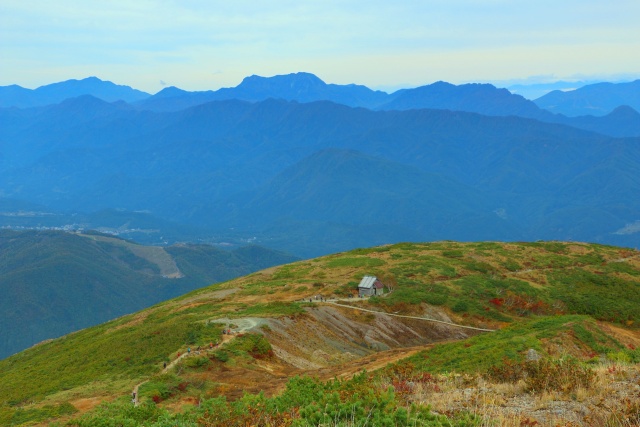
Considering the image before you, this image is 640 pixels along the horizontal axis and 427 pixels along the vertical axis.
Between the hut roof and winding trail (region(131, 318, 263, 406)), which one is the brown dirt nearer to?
winding trail (region(131, 318, 263, 406))

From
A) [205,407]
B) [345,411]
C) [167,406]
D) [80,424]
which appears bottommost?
[167,406]

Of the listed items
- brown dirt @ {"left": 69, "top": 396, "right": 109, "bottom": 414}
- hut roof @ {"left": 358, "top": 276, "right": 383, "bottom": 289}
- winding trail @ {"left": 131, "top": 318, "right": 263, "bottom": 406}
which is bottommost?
hut roof @ {"left": 358, "top": 276, "right": 383, "bottom": 289}

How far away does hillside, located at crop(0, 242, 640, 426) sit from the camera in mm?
16094

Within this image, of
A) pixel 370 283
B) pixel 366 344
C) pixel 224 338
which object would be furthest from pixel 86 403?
pixel 370 283

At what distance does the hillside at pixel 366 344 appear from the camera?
52.8 ft

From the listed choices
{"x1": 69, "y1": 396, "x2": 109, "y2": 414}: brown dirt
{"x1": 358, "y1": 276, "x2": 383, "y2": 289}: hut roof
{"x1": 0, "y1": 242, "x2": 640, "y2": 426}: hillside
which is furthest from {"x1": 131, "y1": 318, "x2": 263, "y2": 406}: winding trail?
{"x1": 358, "y1": 276, "x2": 383, "y2": 289}: hut roof

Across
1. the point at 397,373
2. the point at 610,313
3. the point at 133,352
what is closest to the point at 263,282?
the point at 133,352

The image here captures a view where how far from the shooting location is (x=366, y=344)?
44.5 metres

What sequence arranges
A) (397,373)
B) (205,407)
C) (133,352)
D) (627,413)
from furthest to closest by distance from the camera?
(133,352)
(397,373)
(205,407)
(627,413)

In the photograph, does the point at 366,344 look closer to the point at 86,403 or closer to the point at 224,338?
the point at 224,338

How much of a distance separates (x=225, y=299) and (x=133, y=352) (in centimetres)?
1916

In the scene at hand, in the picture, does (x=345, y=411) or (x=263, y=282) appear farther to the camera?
(x=263, y=282)

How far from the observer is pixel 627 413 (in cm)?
1202

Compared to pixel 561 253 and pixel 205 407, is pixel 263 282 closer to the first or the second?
pixel 561 253
